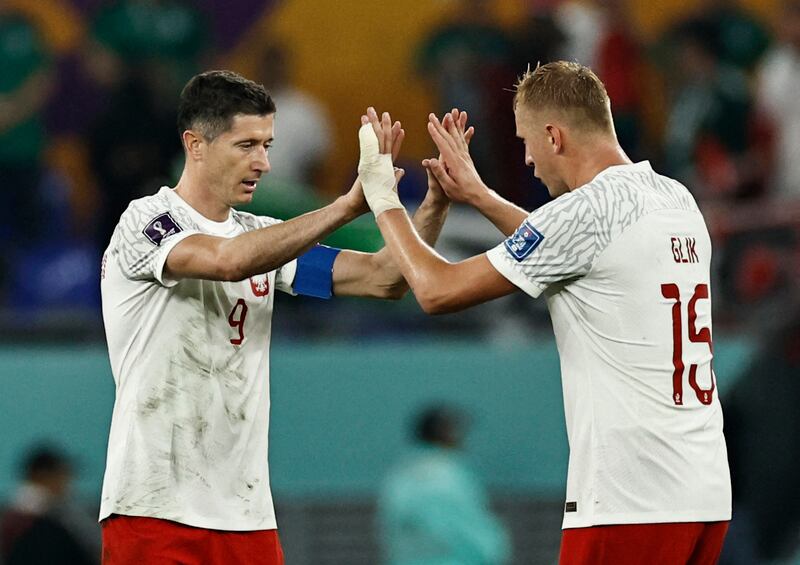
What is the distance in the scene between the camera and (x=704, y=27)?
11.5m

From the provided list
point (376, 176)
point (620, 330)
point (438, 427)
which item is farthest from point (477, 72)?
point (620, 330)

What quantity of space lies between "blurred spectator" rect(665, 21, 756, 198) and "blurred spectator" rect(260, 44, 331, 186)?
249cm

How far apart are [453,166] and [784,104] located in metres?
5.99

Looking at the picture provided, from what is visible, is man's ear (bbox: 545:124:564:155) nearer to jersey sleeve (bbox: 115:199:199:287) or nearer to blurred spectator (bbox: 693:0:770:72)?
jersey sleeve (bbox: 115:199:199:287)

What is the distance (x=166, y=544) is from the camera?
17.1 ft

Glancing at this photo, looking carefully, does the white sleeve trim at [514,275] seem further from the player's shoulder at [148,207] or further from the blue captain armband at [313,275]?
the player's shoulder at [148,207]

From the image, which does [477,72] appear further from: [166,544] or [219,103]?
[166,544]

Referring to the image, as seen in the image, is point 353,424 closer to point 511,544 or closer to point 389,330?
point 389,330

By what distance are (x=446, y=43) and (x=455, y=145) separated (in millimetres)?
6177

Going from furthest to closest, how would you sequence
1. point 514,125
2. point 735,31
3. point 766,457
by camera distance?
point 735,31
point 514,125
point 766,457

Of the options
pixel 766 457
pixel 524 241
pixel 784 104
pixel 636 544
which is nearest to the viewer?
pixel 636 544

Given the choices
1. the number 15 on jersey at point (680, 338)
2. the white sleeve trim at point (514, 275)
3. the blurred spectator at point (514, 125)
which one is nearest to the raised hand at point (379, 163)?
the white sleeve trim at point (514, 275)

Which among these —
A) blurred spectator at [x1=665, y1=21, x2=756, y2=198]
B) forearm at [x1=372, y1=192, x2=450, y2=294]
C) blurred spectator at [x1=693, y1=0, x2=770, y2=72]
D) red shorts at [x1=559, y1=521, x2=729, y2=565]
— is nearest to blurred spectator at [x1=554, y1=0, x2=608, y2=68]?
blurred spectator at [x1=665, y1=21, x2=756, y2=198]

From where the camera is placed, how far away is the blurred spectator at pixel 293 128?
11289 mm
